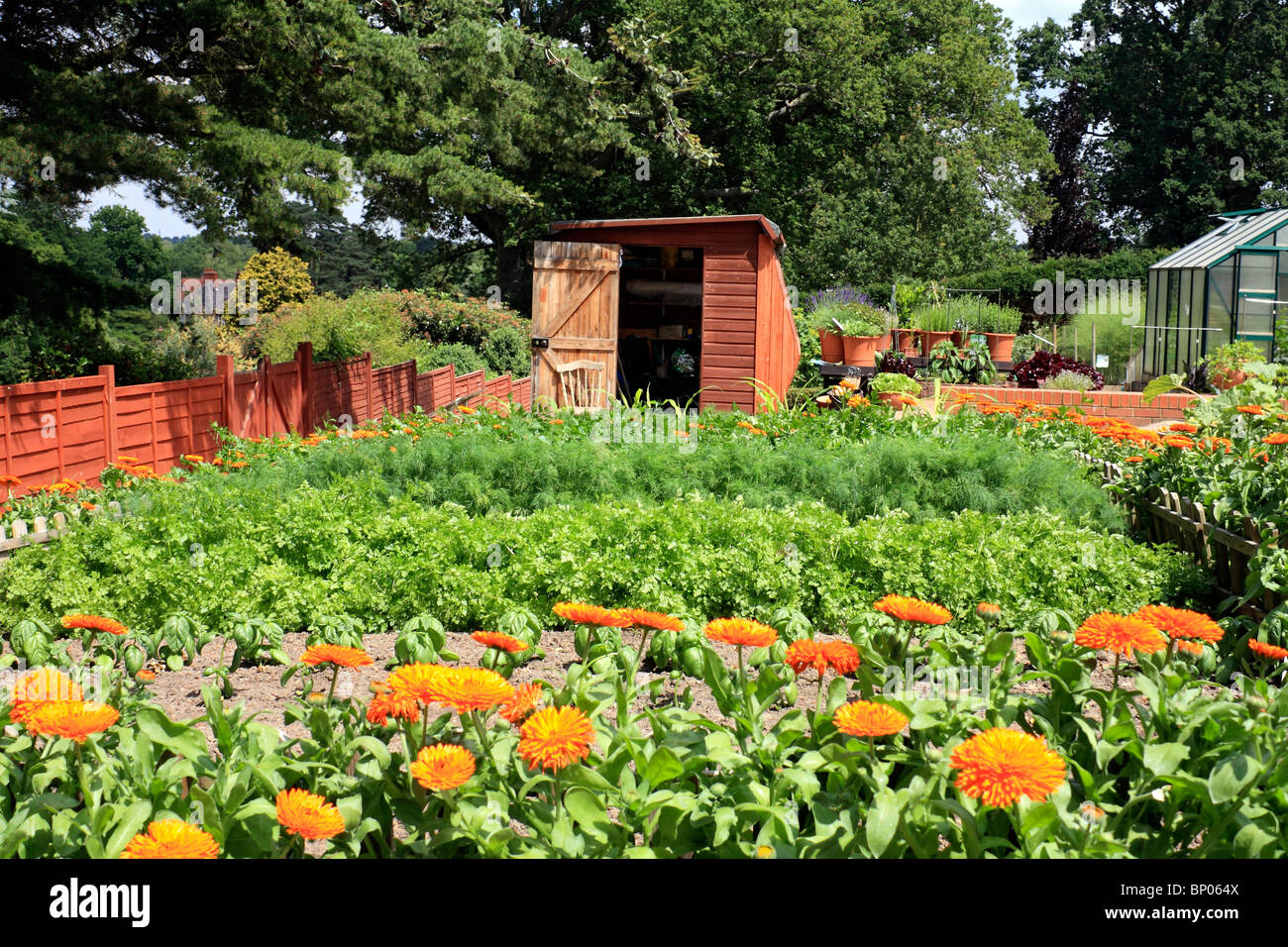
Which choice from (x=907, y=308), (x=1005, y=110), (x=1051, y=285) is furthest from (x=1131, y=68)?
(x=907, y=308)

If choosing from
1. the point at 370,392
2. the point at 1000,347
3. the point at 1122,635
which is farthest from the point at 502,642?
A: the point at 370,392

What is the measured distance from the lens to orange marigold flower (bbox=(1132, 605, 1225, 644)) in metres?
2.40

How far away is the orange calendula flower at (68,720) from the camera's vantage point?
1.98 meters

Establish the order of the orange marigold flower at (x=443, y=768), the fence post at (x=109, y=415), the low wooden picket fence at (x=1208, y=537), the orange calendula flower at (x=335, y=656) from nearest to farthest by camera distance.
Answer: the orange marigold flower at (x=443, y=768) < the orange calendula flower at (x=335, y=656) < the low wooden picket fence at (x=1208, y=537) < the fence post at (x=109, y=415)

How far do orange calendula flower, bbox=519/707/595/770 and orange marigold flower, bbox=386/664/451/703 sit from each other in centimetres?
17

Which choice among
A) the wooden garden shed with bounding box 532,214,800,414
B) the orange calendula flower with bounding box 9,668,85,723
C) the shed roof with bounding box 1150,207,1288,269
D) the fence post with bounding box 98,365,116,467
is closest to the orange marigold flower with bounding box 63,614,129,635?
the orange calendula flower with bounding box 9,668,85,723

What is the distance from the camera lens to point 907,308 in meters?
16.0

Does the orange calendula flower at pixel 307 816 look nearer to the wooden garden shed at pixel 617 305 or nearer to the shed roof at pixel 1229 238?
the wooden garden shed at pixel 617 305

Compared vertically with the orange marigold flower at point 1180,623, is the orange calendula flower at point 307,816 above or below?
below

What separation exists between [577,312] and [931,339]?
15.5 ft

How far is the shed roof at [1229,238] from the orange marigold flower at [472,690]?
1861 cm

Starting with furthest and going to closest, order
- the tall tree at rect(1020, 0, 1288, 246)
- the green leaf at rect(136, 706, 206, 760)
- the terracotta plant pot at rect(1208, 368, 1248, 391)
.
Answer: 1. the tall tree at rect(1020, 0, 1288, 246)
2. the terracotta plant pot at rect(1208, 368, 1248, 391)
3. the green leaf at rect(136, 706, 206, 760)

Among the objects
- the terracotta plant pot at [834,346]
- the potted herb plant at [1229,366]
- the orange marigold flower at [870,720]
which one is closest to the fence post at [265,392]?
the terracotta plant pot at [834,346]

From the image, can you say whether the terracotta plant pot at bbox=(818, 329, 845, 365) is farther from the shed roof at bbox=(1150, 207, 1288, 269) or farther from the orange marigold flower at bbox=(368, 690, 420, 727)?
the orange marigold flower at bbox=(368, 690, 420, 727)
